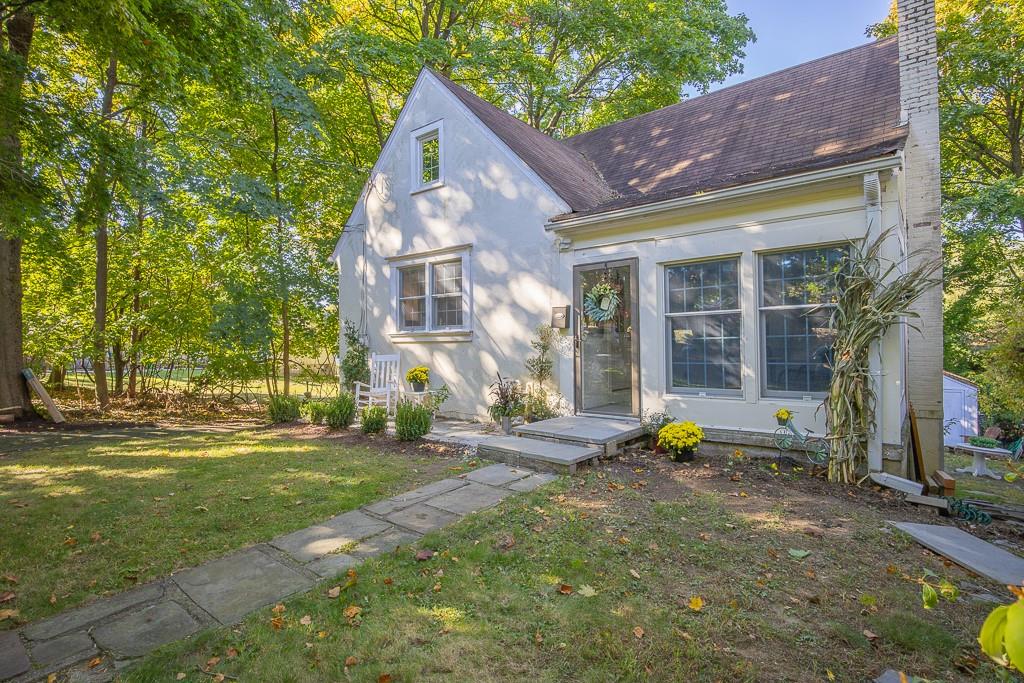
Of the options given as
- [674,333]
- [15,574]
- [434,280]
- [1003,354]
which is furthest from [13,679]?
[1003,354]

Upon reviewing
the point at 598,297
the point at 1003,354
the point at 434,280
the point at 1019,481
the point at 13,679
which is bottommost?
the point at 1019,481

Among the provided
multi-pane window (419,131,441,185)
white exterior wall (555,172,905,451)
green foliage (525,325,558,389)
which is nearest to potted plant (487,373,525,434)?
green foliage (525,325,558,389)

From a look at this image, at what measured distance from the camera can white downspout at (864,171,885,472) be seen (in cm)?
511

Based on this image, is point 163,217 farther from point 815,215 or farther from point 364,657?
point 815,215

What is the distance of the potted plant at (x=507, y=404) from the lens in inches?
284

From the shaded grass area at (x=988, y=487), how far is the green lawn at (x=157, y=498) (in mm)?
6959

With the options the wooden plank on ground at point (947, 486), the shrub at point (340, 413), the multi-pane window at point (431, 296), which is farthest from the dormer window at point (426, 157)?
the wooden plank on ground at point (947, 486)

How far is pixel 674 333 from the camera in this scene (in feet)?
21.9

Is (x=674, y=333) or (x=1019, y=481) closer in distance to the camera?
(x=674, y=333)

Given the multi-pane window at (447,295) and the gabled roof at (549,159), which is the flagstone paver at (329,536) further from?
the gabled roof at (549,159)

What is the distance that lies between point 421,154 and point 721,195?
6298 mm

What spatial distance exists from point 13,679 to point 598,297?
663 centimetres

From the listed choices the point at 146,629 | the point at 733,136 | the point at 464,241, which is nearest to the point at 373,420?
the point at 464,241

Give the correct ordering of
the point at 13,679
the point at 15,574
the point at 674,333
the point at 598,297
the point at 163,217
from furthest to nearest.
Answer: the point at 163,217, the point at 598,297, the point at 674,333, the point at 15,574, the point at 13,679
